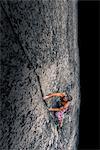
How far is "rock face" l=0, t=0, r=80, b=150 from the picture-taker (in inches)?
35.2

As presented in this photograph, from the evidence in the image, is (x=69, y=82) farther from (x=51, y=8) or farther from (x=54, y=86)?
(x=51, y=8)

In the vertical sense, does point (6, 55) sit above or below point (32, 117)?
above

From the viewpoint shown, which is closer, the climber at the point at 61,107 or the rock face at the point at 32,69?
the rock face at the point at 32,69

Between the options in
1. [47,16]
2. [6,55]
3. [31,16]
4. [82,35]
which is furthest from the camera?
[82,35]

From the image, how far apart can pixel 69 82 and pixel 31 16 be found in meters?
0.43

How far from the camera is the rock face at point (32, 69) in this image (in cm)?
90

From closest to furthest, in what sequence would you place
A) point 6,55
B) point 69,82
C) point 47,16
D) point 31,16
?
1. point 6,55
2. point 31,16
3. point 47,16
4. point 69,82

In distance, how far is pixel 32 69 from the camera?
1.01 m

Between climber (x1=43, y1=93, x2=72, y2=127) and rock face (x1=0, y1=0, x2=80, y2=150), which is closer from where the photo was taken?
rock face (x1=0, y1=0, x2=80, y2=150)

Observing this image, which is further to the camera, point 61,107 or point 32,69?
point 61,107

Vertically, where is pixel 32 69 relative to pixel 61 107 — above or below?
above

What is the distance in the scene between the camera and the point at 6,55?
0.88 meters

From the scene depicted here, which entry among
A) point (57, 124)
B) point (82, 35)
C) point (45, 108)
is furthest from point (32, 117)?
point (82, 35)

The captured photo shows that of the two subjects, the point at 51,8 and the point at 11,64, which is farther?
the point at 51,8
